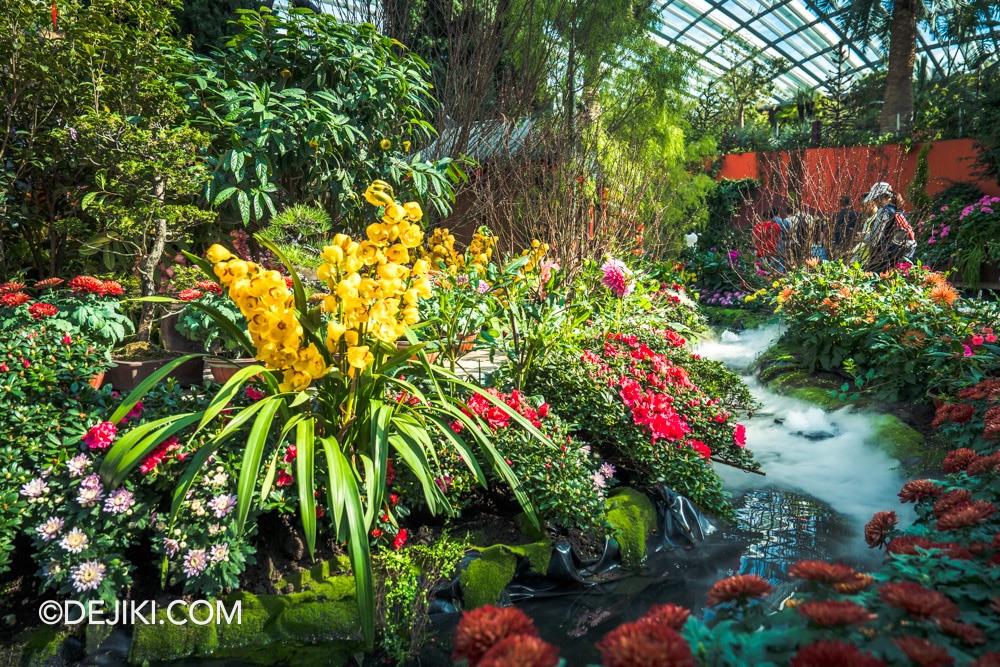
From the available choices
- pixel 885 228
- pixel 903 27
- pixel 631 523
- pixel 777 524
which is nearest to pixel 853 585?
pixel 631 523

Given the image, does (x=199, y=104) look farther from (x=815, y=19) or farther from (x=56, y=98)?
(x=815, y=19)

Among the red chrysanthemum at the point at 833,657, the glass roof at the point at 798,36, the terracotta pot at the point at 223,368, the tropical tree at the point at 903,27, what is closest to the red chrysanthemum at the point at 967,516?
the red chrysanthemum at the point at 833,657

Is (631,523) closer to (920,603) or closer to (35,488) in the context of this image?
(920,603)

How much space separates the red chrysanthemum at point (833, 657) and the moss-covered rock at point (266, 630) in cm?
163

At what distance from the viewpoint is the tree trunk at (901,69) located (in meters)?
13.0

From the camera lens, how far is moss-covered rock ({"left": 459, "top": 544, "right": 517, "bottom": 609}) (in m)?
2.33

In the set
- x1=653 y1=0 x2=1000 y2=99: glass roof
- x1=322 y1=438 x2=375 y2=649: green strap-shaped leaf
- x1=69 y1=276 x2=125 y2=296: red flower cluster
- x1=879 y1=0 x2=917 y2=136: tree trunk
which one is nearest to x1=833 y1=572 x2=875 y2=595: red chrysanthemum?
x1=322 y1=438 x2=375 y2=649: green strap-shaped leaf

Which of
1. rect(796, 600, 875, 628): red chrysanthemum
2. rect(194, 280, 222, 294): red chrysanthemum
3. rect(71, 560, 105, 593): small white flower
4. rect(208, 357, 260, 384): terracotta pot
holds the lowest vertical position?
rect(71, 560, 105, 593): small white flower

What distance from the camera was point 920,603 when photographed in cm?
96

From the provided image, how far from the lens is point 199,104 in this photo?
4.09 m

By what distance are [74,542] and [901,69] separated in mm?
16163

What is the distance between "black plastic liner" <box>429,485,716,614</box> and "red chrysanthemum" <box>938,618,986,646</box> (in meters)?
1.64

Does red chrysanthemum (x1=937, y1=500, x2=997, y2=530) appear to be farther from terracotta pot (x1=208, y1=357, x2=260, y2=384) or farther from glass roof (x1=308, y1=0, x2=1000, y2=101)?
glass roof (x1=308, y1=0, x2=1000, y2=101)

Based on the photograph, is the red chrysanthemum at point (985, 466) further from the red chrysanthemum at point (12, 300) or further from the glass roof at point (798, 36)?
the glass roof at point (798, 36)
